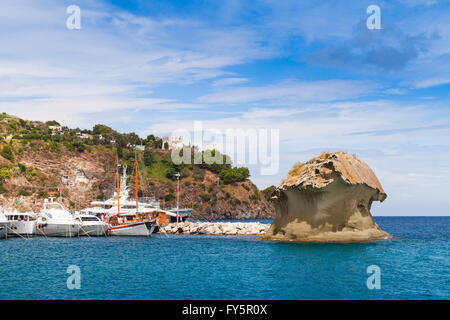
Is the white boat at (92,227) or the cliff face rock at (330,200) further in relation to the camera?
the white boat at (92,227)

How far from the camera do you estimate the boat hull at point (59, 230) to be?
66.3 metres

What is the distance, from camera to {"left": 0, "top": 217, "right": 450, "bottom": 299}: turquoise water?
25.1 m

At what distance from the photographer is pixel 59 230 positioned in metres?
66.6

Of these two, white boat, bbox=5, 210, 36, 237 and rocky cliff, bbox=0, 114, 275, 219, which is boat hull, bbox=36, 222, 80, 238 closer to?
white boat, bbox=5, 210, 36, 237

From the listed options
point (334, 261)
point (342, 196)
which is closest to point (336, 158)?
point (342, 196)

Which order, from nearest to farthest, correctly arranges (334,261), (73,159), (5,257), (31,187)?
(334,261), (5,257), (31,187), (73,159)

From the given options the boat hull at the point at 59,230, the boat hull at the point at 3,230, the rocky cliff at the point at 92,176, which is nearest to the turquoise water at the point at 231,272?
the boat hull at the point at 59,230

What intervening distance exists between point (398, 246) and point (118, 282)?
33382 mm

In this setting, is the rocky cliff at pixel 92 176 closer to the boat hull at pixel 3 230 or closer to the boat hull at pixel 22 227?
the boat hull at pixel 22 227

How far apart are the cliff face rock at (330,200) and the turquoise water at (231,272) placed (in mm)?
3387

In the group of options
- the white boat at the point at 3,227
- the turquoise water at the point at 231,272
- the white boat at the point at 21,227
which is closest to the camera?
the turquoise water at the point at 231,272

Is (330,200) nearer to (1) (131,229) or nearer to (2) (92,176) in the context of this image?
(1) (131,229)

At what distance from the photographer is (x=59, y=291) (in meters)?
25.3

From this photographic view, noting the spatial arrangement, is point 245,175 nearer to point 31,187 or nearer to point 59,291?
point 31,187
